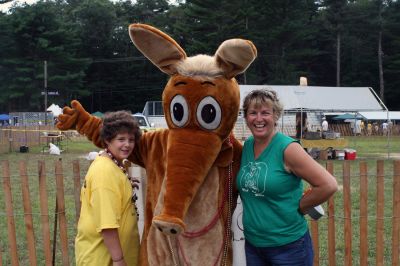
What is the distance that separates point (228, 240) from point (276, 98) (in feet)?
2.95

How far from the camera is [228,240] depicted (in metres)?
3.07

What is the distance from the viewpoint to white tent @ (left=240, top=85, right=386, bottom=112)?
1720 cm

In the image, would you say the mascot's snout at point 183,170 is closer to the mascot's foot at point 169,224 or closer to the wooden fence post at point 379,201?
the mascot's foot at point 169,224

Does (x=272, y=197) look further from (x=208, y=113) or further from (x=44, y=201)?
(x=44, y=201)

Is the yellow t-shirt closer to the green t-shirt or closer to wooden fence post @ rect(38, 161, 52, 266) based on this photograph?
the green t-shirt

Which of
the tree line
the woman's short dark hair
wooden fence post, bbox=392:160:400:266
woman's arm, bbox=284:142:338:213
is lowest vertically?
wooden fence post, bbox=392:160:400:266

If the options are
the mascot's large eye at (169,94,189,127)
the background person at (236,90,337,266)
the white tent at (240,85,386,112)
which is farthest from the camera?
the white tent at (240,85,386,112)

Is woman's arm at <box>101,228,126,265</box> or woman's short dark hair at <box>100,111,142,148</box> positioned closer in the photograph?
woman's arm at <box>101,228,126,265</box>

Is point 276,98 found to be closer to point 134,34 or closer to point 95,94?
point 134,34

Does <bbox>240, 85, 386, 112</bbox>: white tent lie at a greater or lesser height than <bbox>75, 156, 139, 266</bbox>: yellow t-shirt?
greater

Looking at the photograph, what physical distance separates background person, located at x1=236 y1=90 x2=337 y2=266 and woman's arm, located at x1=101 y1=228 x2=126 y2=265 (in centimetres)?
71

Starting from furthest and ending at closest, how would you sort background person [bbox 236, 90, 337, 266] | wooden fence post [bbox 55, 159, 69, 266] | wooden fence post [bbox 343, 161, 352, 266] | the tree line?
the tree line
wooden fence post [bbox 343, 161, 352, 266]
wooden fence post [bbox 55, 159, 69, 266]
background person [bbox 236, 90, 337, 266]

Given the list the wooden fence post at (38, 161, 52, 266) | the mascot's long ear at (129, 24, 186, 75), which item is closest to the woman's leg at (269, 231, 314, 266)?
the mascot's long ear at (129, 24, 186, 75)

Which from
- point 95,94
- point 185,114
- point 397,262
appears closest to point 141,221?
point 185,114
